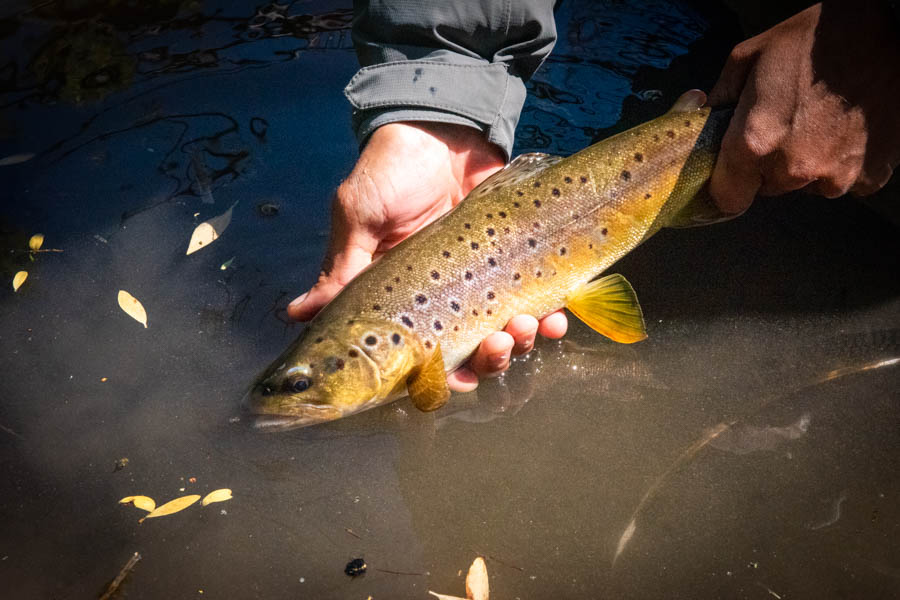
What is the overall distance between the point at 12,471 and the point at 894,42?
146 inches

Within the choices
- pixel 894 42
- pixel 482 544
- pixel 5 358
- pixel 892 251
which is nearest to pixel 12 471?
pixel 5 358

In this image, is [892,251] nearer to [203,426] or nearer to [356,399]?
[356,399]

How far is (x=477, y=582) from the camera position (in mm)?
2227

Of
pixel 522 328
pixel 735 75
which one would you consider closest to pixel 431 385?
pixel 522 328

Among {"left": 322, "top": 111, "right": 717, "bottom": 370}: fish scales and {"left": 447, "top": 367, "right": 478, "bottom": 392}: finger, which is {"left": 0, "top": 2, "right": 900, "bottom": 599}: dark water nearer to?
{"left": 447, "top": 367, "right": 478, "bottom": 392}: finger

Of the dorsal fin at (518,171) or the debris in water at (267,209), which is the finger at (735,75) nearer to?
the dorsal fin at (518,171)

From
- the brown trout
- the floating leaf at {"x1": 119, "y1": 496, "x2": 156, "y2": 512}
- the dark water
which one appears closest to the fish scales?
the brown trout

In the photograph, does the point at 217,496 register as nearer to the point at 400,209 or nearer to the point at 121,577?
the point at 121,577

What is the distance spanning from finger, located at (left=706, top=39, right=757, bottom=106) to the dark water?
2.63 feet

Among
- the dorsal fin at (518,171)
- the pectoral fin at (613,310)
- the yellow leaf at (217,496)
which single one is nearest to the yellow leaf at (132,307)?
the yellow leaf at (217,496)

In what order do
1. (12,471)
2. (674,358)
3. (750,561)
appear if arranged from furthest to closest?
(674,358)
(12,471)
(750,561)

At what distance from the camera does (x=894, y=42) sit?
2398mm

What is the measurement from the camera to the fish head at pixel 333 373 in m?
2.42

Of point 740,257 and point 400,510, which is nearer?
point 400,510
